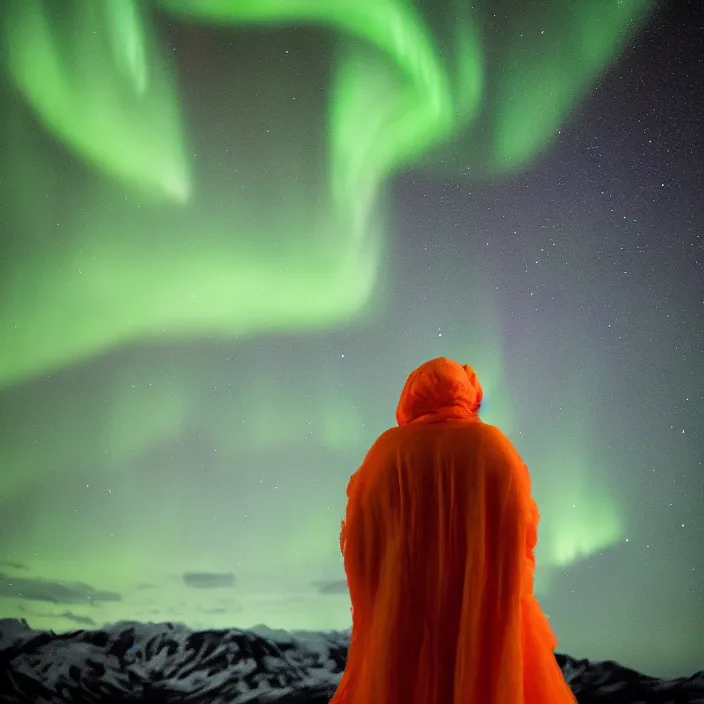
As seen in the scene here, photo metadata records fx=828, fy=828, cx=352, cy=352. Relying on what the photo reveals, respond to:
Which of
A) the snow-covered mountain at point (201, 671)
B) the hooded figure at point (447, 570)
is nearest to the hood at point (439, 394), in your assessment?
the hooded figure at point (447, 570)

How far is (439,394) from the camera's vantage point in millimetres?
2102

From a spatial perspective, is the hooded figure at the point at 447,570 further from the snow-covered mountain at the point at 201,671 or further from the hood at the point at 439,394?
the snow-covered mountain at the point at 201,671

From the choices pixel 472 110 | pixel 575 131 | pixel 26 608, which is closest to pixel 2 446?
pixel 26 608

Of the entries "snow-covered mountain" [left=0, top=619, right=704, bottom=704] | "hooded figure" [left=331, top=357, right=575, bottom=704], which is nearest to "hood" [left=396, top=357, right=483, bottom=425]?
"hooded figure" [left=331, top=357, right=575, bottom=704]

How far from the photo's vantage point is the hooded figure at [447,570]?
1.98m

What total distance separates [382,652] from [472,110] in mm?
2904

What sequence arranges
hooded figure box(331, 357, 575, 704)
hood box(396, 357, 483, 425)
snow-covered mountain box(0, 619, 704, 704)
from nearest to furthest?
hooded figure box(331, 357, 575, 704), hood box(396, 357, 483, 425), snow-covered mountain box(0, 619, 704, 704)

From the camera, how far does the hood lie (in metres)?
2.10

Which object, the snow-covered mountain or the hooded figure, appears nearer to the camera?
the hooded figure

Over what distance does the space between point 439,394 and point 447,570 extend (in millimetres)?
435

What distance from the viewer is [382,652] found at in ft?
6.61

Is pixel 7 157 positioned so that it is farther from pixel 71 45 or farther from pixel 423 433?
pixel 423 433

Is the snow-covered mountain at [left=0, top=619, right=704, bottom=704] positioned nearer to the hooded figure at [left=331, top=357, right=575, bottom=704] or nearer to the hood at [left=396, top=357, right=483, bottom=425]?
the hooded figure at [left=331, top=357, right=575, bottom=704]

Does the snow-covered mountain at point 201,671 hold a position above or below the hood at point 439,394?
below
